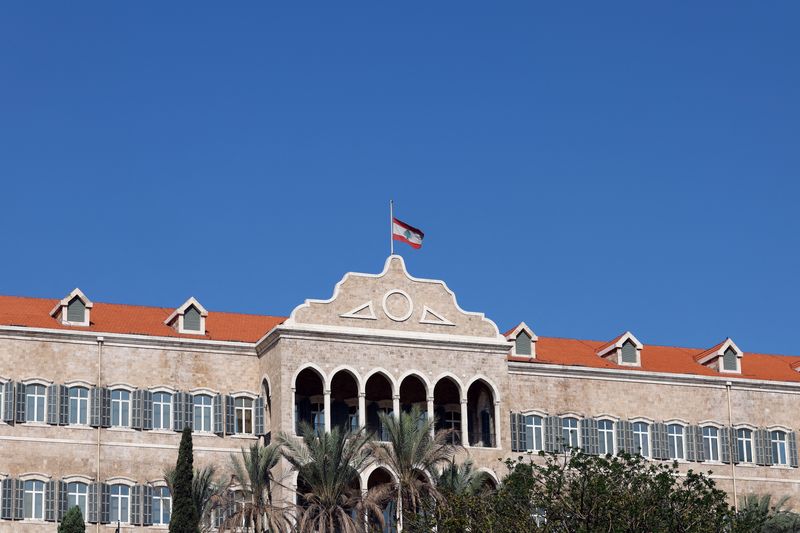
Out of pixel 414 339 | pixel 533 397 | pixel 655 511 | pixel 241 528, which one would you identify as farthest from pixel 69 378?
pixel 655 511

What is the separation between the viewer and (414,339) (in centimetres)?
6650

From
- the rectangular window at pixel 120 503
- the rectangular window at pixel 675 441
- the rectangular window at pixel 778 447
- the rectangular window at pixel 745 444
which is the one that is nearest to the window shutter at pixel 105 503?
the rectangular window at pixel 120 503

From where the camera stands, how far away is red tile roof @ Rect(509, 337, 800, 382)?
238ft

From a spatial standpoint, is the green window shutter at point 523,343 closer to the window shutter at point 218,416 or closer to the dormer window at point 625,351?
the dormer window at point 625,351

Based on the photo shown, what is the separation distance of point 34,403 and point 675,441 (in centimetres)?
2746

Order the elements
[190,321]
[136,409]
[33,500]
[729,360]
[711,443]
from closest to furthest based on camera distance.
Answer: [33,500]
[136,409]
[190,321]
[711,443]
[729,360]

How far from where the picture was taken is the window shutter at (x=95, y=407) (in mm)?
63625

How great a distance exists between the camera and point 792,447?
244 feet

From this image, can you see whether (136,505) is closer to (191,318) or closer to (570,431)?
(191,318)

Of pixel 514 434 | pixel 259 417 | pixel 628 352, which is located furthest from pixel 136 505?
pixel 628 352

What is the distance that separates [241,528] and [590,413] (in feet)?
57.3

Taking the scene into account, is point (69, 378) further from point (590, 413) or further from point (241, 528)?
point (590, 413)

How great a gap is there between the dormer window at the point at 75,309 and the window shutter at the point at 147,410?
12.6 ft

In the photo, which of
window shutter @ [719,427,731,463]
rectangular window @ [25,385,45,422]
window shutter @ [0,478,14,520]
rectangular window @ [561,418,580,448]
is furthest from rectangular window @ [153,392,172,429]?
window shutter @ [719,427,731,463]
